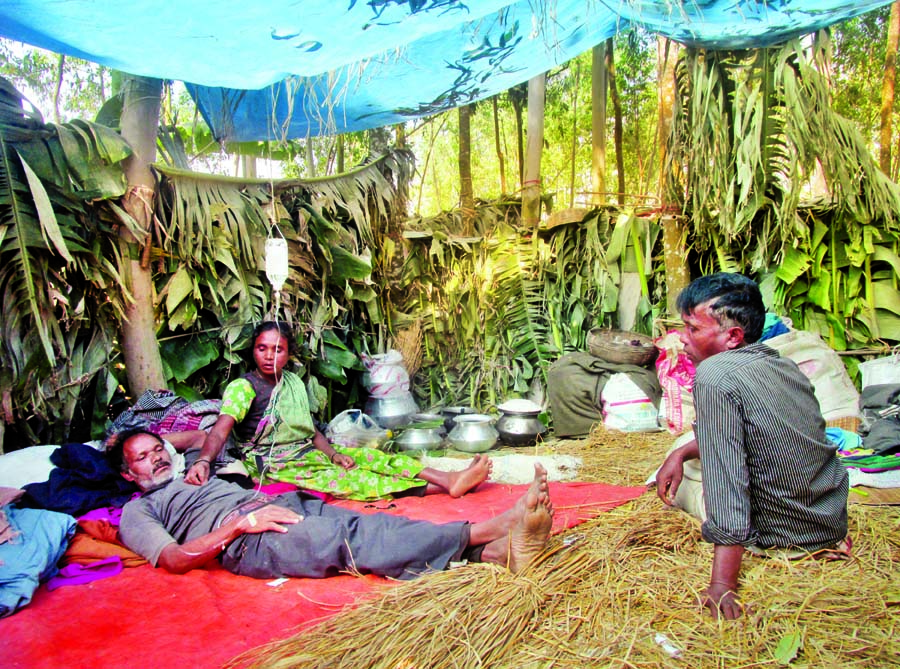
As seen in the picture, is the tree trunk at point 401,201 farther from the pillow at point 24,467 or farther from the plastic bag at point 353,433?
the pillow at point 24,467

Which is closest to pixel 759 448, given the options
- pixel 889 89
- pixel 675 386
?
pixel 675 386

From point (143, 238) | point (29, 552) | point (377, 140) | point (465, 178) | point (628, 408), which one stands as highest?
point (377, 140)

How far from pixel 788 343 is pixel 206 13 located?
380 cm

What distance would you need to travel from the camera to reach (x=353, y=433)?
4129 millimetres

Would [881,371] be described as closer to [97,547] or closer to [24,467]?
[97,547]

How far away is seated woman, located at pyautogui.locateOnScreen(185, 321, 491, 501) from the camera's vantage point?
3461 millimetres

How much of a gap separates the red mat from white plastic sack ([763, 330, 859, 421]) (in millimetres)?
2202

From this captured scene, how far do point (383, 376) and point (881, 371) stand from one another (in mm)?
3647

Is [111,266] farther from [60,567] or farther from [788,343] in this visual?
[788,343]

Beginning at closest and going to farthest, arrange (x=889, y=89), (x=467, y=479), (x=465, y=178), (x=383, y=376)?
(x=467, y=479)
(x=383, y=376)
(x=889, y=89)
(x=465, y=178)

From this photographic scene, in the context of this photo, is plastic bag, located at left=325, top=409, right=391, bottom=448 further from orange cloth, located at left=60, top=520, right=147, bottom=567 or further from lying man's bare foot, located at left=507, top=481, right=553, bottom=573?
lying man's bare foot, located at left=507, top=481, right=553, bottom=573

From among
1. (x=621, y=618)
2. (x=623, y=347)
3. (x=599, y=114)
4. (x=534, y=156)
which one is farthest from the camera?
(x=599, y=114)

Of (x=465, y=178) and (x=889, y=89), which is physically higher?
(x=889, y=89)

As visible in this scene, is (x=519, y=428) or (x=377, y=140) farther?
(x=377, y=140)
